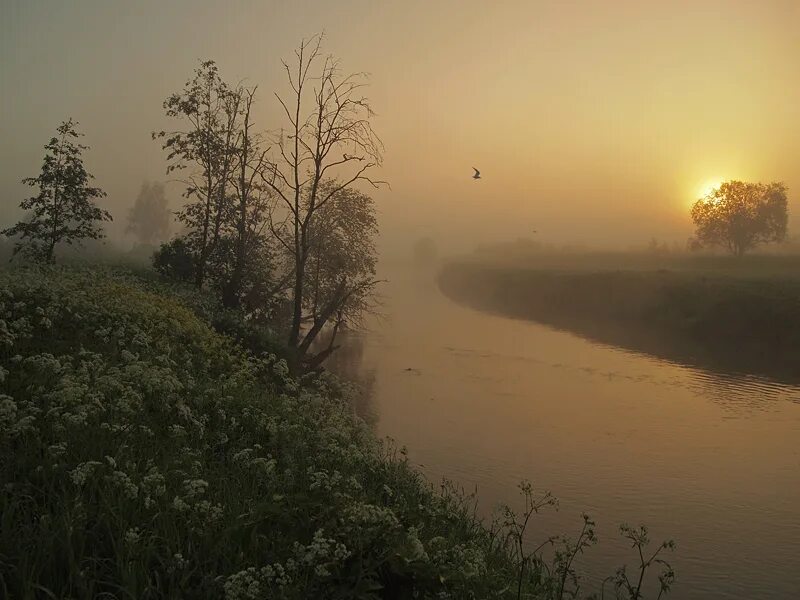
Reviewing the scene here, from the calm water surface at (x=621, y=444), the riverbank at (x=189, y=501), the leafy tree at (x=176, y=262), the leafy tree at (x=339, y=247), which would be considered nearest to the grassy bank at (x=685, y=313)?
the calm water surface at (x=621, y=444)

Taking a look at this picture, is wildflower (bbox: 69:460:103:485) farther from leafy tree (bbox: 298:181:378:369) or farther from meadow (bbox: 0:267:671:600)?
leafy tree (bbox: 298:181:378:369)

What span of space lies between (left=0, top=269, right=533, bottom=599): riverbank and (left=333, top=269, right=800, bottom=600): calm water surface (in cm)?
539

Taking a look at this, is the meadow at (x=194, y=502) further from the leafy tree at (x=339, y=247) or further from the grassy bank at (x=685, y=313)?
the grassy bank at (x=685, y=313)

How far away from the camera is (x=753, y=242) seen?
312 feet

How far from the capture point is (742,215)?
300 feet

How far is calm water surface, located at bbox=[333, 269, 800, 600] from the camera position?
14.0 meters

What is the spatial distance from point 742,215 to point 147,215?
108584mm

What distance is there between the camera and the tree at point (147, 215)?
12675 centimetres

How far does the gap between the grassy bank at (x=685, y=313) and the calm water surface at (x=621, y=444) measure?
271 inches

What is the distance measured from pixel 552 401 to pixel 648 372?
1094cm

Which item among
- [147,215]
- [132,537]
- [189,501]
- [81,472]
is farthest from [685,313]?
[147,215]

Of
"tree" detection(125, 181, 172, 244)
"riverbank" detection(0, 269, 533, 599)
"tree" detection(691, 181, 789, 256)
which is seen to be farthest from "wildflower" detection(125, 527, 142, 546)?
"tree" detection(125, 181, 172, 244)

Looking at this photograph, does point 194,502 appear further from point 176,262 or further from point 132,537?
point 176,262

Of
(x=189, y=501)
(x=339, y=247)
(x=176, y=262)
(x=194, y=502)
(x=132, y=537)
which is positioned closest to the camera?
(x=132, y=537)
